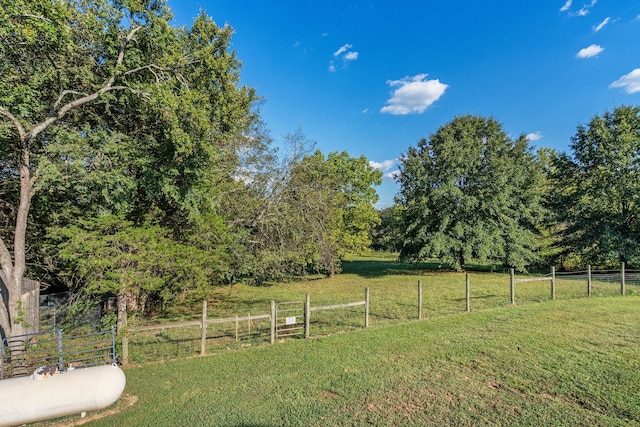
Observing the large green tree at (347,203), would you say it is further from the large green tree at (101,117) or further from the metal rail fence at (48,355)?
the metal rail fence at (48,355)

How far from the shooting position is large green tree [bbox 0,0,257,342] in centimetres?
742

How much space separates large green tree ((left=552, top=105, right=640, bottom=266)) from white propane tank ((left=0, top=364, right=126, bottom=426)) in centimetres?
2560

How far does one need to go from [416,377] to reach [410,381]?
214 millimetres

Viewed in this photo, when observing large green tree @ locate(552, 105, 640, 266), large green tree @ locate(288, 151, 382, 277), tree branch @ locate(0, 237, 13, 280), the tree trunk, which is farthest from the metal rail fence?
large green tree @ locate(552, 105, 640, 266)

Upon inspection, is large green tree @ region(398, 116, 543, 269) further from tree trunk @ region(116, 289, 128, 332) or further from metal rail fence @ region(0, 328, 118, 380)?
metal rail fence @ region(0, 328, 118, 380)

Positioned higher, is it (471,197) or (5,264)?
(471,197)

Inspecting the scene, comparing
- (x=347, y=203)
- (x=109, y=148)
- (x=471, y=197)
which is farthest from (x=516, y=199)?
(x=109, y=148)

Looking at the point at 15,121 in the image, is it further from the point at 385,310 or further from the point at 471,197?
the point at 471,197

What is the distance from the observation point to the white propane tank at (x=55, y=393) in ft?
12.9

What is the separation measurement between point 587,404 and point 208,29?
13763mm

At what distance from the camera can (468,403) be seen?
184 inches

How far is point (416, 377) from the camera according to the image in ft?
18.5

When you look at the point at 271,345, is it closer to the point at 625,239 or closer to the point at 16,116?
the point at 16,116

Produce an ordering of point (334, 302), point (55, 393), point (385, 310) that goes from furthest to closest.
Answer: point (334, 302) → point (385, 310) → point (55, 393)
